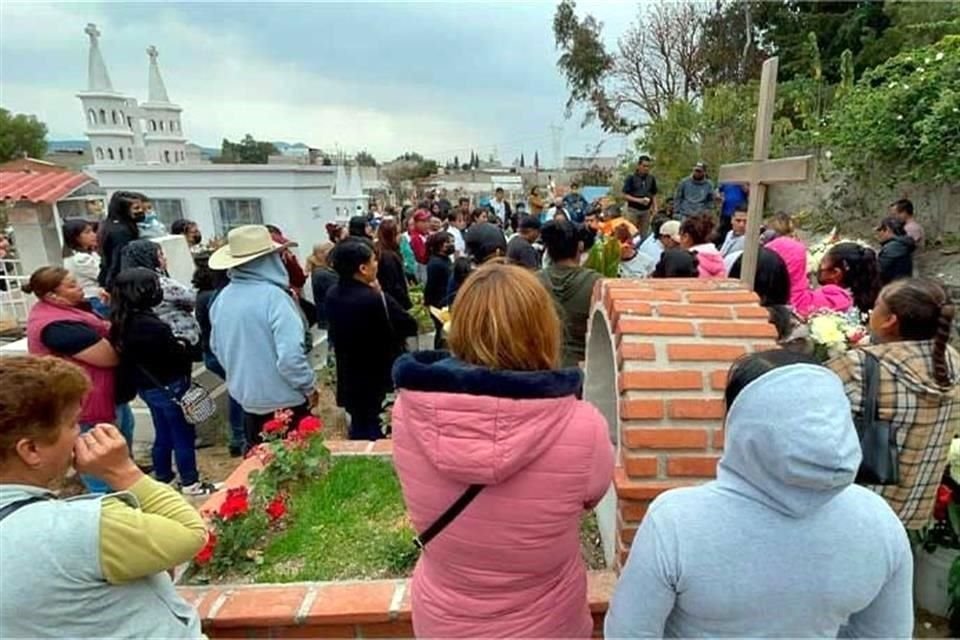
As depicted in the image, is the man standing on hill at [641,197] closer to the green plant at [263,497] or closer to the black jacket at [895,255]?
the black jacket at [895,255]

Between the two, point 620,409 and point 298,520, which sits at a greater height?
point 620,409

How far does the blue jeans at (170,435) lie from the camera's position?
3.57 metres

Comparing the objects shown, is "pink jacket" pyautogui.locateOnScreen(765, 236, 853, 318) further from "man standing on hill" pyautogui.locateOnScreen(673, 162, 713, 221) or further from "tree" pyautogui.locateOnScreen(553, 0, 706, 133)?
"tree" pyautogui.locateOnScreen(553, 0, 706, 133)

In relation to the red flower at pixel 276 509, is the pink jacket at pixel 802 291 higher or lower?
higher

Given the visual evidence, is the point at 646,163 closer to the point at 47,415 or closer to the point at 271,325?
the point at 271,325

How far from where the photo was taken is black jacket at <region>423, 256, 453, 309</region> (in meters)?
5.35

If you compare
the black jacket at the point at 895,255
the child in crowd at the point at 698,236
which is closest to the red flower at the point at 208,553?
the child in crowd at the point at 698,236

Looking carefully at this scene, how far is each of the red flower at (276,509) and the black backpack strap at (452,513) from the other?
4.76 feet

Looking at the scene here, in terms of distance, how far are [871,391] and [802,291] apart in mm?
2057

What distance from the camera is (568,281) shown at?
11.4 feet

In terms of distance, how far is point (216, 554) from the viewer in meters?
2.33

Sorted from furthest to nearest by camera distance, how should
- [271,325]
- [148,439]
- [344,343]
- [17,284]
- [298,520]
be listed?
[17,284] → [148,439] → [344,343] → [271,325] → [298,520]

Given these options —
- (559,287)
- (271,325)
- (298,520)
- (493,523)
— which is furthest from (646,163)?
(493,523)

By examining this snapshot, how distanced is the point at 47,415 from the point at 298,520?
157cm
